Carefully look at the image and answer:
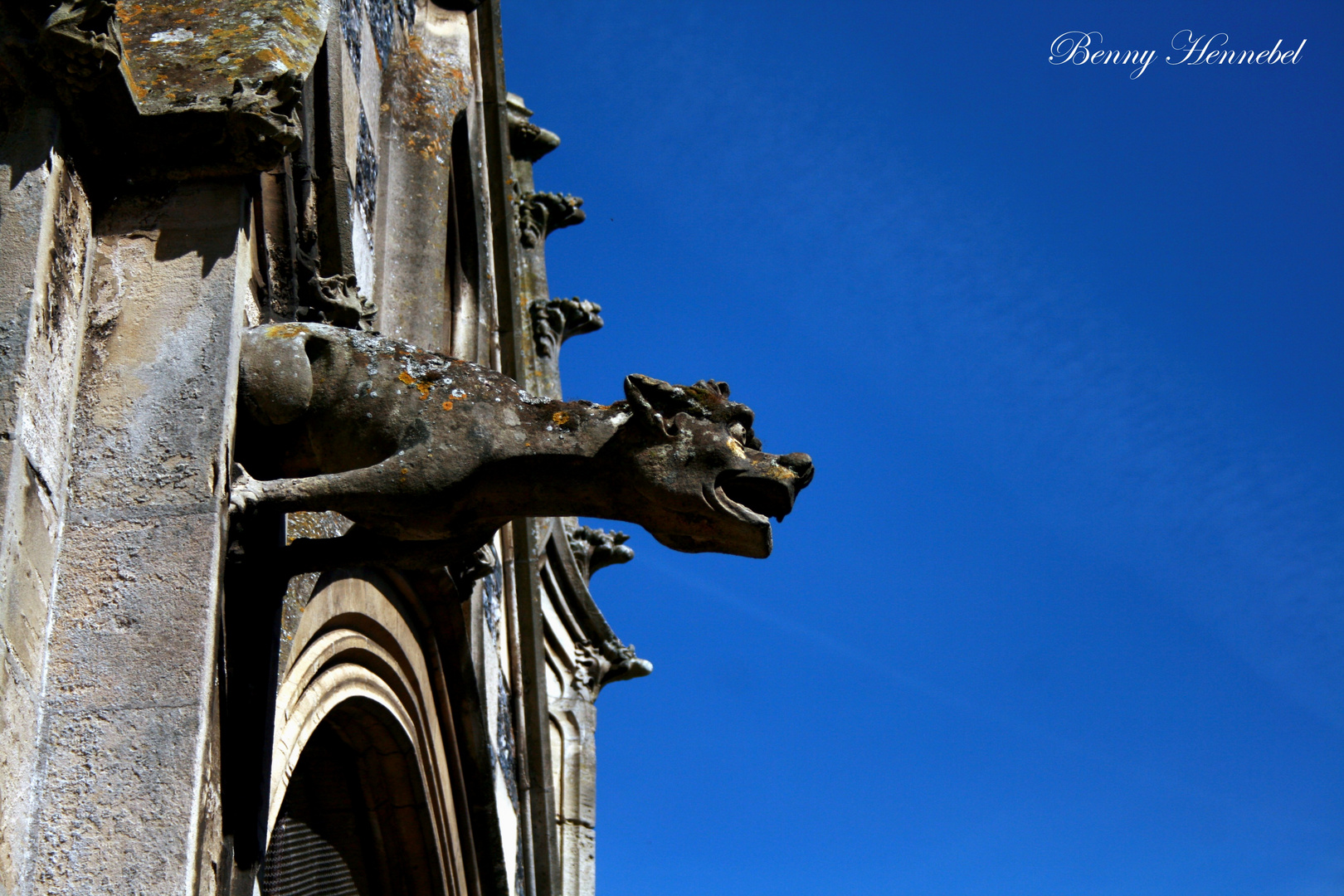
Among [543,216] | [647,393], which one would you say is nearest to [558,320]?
[543,216]

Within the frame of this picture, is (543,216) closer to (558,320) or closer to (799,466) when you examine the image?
(558,320)

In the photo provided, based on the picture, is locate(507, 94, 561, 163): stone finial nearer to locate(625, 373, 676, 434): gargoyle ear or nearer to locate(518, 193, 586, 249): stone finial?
locate(518, 193, 586, 249): stone finial

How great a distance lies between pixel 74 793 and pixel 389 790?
293 cm

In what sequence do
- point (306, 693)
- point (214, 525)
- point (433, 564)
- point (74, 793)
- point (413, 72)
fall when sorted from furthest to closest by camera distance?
point (413, 72) < point (306, 693) < point (433, 564) < point (214, 525) < point (74, 793)

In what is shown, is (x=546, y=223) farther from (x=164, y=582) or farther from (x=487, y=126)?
(x=164, y=582)

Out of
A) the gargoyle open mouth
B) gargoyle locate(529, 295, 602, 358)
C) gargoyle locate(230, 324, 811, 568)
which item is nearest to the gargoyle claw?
gargoyle locate(230, 324, 811, 568)

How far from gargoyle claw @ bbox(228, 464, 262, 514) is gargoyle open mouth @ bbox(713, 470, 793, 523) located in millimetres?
984

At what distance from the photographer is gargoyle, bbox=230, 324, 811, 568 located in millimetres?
3641

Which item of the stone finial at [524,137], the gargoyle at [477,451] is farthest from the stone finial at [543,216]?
the gargoyle at [477,451]

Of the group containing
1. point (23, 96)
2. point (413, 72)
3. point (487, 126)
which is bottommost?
point (23, 96)

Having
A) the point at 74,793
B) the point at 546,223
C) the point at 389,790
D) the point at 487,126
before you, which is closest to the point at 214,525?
the point at 74,793

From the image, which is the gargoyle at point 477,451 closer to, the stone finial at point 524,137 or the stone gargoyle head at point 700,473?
the stone gargoyle head at point 700,473

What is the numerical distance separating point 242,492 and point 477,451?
51 cm

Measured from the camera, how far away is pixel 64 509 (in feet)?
10.8
